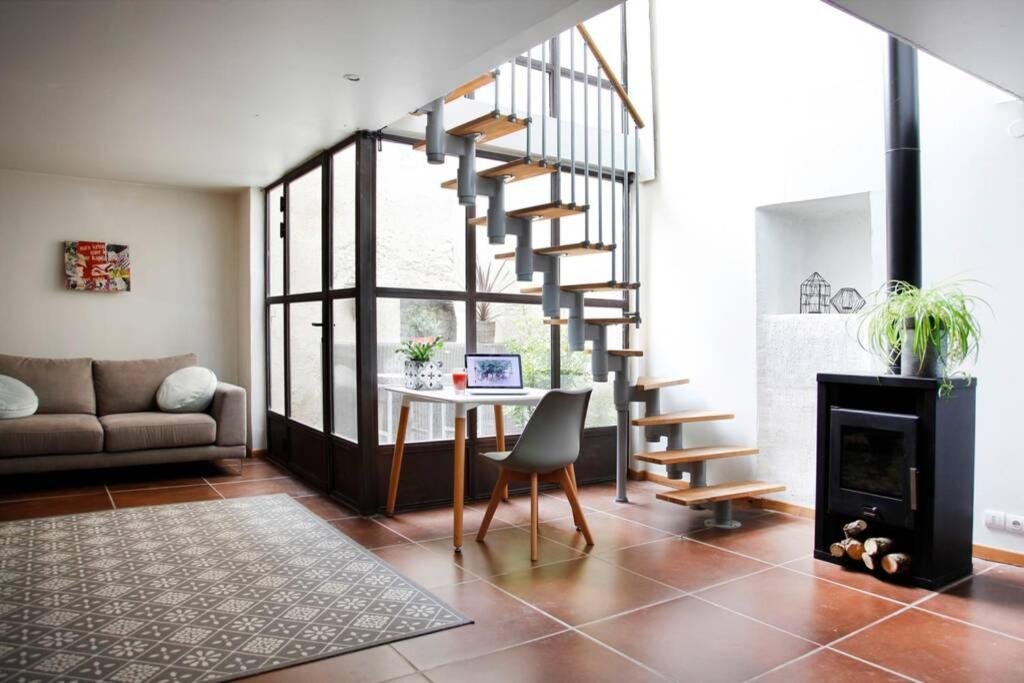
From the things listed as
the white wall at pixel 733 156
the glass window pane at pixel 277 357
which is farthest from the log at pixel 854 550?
the glass window pane at pixel 277 357

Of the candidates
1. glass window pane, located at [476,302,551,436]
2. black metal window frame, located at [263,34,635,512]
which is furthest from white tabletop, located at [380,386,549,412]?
glass window pane, located at [476,302,551,436]

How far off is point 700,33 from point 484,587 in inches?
156

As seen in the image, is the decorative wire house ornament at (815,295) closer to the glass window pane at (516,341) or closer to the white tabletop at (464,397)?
the glass window pane at (516,341)

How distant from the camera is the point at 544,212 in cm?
420

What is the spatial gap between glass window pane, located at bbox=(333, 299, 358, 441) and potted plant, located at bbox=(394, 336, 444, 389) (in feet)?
1.37

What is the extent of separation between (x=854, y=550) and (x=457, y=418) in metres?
1.99

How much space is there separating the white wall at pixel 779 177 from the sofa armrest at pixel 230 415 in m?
3.14

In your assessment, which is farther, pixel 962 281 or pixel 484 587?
pixel 962 281

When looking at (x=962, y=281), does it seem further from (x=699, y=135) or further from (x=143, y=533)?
(x=143, y=533)

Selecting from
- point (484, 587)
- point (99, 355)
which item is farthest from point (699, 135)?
point (99, 355)

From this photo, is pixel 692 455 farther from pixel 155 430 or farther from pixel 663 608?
pixel 155 430

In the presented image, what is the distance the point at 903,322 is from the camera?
10.9ft

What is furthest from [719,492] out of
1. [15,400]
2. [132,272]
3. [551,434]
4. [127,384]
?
[132,272]

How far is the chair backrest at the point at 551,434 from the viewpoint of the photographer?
3.54 meters
